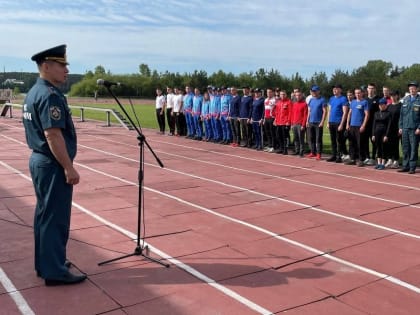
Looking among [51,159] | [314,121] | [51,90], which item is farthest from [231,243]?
[314,121]

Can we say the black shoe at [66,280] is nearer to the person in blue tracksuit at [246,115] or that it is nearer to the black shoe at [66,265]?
the black shoe at [66,265]

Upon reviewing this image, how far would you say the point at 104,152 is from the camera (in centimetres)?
1359

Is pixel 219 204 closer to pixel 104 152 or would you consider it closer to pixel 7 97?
pixel 104 152

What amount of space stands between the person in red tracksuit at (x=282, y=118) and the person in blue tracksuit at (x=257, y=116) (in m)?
0.65

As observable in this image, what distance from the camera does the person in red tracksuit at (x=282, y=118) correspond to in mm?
13469

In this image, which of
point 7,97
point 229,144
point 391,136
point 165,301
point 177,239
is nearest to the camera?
point 165,301

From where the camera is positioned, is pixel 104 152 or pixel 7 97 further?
pixel 7 97

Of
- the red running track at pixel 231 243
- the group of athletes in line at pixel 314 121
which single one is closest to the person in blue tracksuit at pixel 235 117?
the group of athletes in line at pixel 314 121

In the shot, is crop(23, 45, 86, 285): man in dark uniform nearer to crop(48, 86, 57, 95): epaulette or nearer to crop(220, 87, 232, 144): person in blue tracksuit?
crop(48, 86, 57, 95): epaulette

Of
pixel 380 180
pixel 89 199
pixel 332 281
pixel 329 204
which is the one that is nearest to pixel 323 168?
pixel 380 180

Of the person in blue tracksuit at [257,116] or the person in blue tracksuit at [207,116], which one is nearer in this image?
the person in blue tracksuit at [257,116]

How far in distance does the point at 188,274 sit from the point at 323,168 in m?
7.36

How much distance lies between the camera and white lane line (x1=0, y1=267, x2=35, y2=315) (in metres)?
3.69

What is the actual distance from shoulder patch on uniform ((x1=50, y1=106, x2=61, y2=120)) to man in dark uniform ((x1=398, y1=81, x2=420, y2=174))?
8.65 metres
